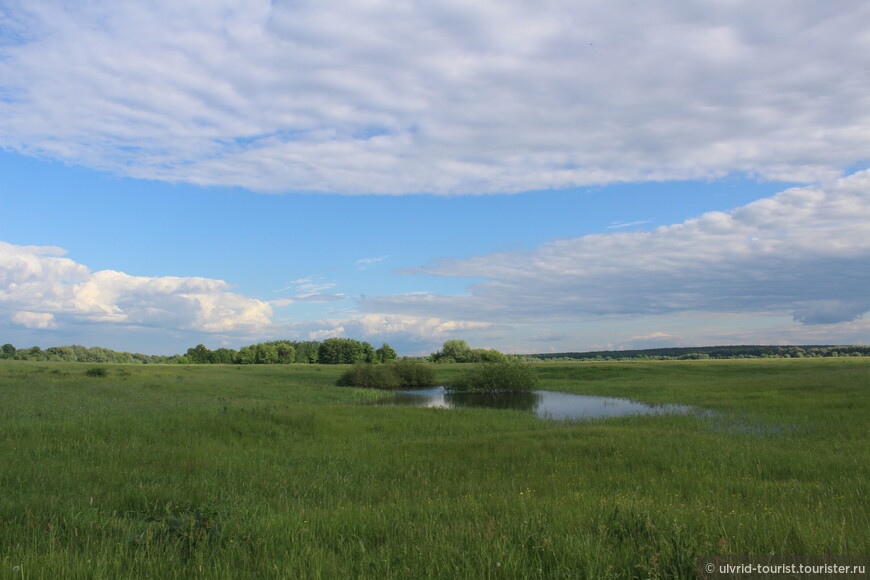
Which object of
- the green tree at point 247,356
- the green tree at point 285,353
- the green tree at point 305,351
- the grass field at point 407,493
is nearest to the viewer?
the grass field at point 407,493

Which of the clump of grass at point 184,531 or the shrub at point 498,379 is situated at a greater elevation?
the clump of grass at point 184,531

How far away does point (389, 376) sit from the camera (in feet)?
199

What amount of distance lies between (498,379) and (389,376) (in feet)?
53.2

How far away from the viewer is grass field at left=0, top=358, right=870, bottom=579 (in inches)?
189

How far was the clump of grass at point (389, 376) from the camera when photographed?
60.0 meters

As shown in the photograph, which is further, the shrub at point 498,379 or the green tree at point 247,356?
the green tree at point 247,356

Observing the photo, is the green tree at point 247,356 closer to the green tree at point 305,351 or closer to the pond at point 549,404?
the green tree at point 305,351

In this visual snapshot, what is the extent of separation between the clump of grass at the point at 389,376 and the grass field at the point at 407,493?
3722 cm

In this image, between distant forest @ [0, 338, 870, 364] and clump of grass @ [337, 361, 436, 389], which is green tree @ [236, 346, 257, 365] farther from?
clump of grass @ [337, 361, 436, 389]

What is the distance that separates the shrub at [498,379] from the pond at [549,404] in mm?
1380

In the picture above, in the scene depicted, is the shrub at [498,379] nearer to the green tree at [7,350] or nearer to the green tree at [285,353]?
the green tree at [285,353]

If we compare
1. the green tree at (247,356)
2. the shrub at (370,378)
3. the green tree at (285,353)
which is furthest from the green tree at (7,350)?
the shrub at (370,378)

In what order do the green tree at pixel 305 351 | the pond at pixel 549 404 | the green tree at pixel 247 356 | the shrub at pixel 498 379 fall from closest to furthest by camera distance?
the pond at pixel 549 404
the shrub at pixel 498 379
the green tree at pixel 247 356
the green tree at pixel 305 351

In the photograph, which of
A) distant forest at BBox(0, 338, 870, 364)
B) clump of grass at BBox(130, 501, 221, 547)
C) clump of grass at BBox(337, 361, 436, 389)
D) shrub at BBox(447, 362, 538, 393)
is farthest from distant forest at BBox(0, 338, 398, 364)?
clump of grass at BBox(130, 501, 221, 547)
